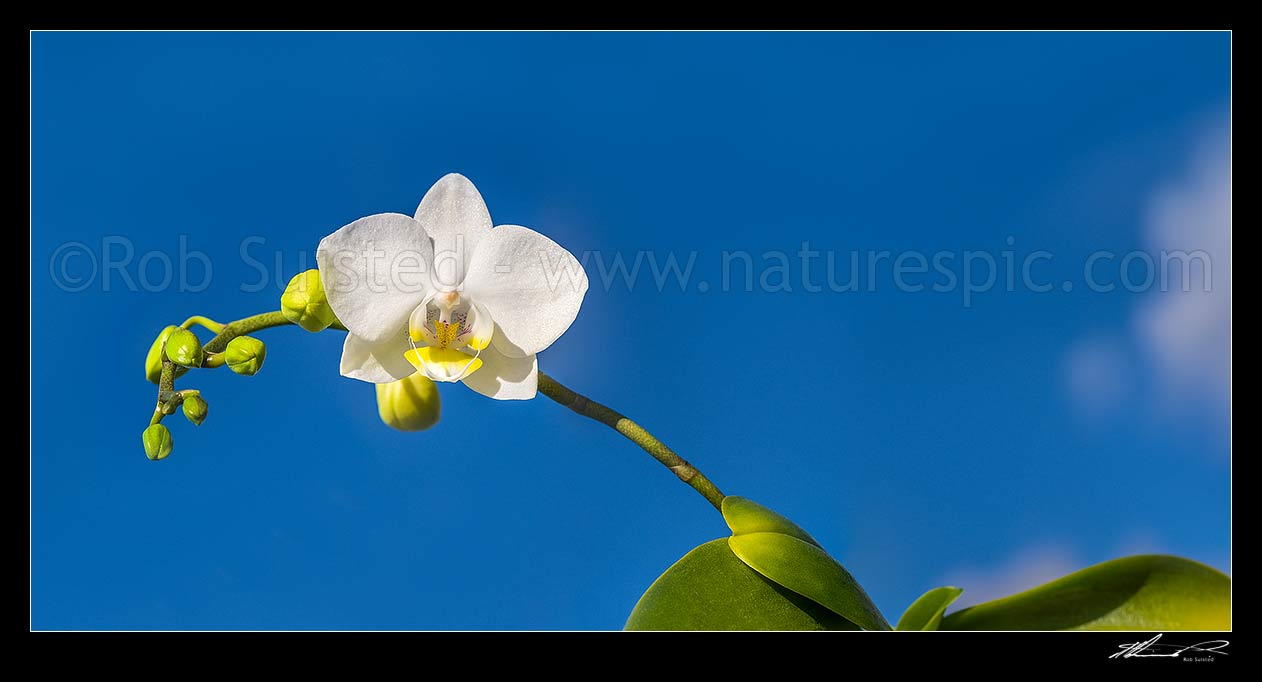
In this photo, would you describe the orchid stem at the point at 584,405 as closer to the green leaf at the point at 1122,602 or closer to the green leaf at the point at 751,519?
the green leaf at the point at 751,519

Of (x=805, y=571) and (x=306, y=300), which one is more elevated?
(x=306, y=300)

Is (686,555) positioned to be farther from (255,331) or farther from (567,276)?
(255,331)

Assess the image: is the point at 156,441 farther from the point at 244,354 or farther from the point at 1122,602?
the point at 1122,602

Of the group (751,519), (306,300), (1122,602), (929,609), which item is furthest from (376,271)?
(1122,602)

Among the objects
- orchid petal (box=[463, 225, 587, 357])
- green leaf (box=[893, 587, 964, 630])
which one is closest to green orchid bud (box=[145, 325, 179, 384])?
orchid petal (box=[463, 225, 587, 357])

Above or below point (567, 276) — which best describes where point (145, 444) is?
below
